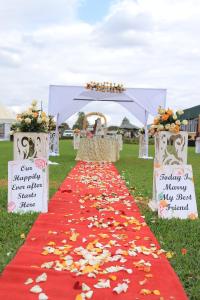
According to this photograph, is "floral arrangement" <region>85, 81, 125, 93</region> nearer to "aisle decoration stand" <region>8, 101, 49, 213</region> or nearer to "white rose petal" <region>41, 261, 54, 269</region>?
"aisle decoration stand" <region>8, 101, 49, 213</region>

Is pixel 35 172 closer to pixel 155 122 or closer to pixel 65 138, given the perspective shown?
pixel 155 122

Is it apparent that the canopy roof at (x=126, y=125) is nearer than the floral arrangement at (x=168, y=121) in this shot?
No

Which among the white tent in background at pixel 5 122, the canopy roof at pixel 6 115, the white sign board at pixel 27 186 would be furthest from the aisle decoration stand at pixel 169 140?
the canopy roof at pixel 6 115

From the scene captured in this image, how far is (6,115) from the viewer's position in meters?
46.6

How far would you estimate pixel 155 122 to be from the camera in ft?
19.4

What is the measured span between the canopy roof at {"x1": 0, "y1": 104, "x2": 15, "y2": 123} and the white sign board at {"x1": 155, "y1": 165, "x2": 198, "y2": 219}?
4071 cm

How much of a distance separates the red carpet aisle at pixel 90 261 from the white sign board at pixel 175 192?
43cm

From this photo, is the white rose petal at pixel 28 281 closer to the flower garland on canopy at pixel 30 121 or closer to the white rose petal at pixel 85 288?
the white rose petal at pixel 85 288

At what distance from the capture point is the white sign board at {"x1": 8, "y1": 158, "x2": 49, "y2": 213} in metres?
5.51

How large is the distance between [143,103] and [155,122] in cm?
1030

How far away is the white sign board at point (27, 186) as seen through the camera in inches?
217

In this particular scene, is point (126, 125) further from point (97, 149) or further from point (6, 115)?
point (97, 149)

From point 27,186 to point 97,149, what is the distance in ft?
33.7

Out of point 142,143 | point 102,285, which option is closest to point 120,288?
point 102,285
